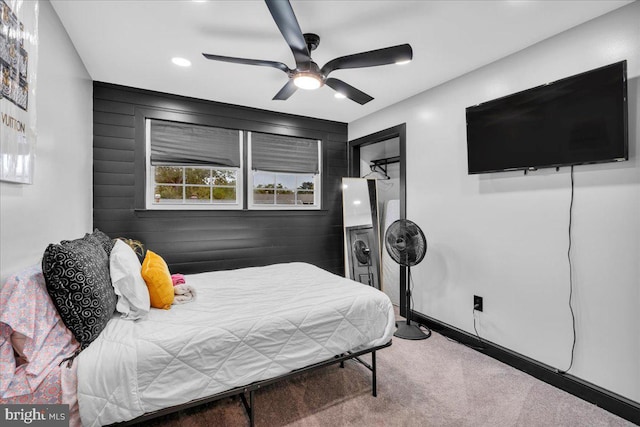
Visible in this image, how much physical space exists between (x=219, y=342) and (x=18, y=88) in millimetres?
1525

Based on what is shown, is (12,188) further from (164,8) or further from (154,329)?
(164,8)

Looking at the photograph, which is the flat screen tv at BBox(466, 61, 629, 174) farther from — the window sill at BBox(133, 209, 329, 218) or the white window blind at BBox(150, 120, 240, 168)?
the white window blind at BBox(150, 120, 240, 168)

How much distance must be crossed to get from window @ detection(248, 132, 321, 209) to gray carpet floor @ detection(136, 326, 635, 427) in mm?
2281

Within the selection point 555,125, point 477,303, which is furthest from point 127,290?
point 555,125

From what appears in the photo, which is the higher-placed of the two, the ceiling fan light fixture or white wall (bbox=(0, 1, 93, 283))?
the ceiling fan light fixture

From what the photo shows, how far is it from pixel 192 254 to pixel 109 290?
1775 millimetres

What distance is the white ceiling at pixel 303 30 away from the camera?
1.80m

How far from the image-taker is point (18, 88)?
128cm

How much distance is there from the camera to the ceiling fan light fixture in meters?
2.01

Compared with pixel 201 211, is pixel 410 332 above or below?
below

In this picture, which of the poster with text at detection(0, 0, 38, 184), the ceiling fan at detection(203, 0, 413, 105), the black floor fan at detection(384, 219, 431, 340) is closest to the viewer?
the poster with text at detection(0, 0, 38, 184)

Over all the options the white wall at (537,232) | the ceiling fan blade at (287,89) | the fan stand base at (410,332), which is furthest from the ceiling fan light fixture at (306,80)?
the fan stand base at (410,332)

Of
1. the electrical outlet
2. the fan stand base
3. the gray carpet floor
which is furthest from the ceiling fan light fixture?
the fan stand base

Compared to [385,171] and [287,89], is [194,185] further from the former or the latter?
[385,171]
